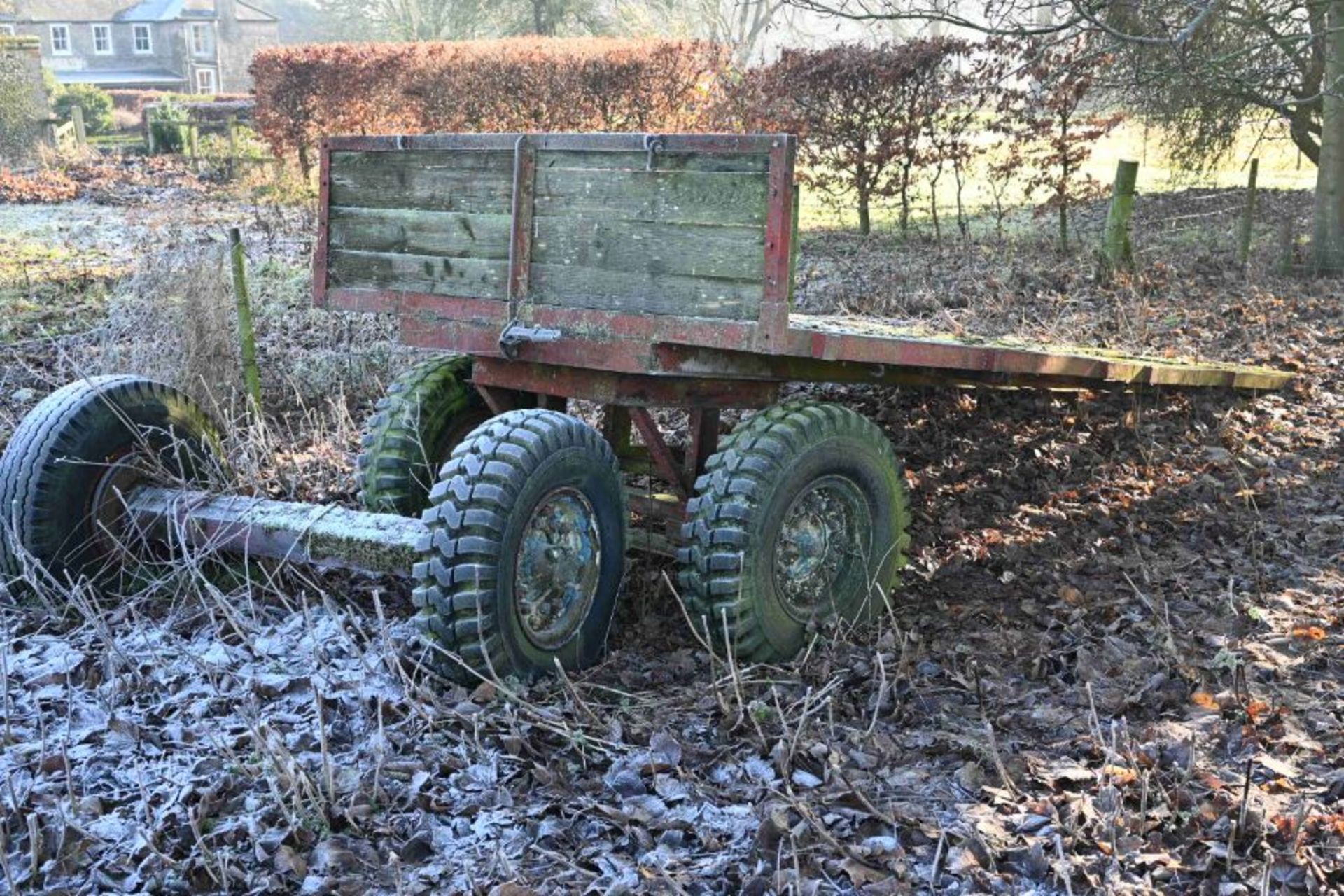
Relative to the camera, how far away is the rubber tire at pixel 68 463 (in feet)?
14.8

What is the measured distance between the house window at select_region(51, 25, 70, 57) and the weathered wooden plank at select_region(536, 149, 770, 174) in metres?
66.0

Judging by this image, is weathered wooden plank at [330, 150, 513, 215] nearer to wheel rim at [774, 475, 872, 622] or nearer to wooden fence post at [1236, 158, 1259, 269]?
wheel rim at [774, 475, 872, 622]

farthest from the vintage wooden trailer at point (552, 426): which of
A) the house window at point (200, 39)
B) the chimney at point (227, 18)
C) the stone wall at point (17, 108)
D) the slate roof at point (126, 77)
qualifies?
the chimney at point (227, 18)

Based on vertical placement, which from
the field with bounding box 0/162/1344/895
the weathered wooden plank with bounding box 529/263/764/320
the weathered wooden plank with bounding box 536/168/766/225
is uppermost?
the weathered wooden plank with bounding box 536/168/766/225

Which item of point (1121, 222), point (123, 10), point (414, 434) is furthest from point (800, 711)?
point (123, 10)

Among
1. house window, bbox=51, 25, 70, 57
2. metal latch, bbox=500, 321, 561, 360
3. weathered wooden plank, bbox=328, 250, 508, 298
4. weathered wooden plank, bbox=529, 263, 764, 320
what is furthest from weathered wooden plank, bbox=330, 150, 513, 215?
house window, bbox=51, 25, 70, 57

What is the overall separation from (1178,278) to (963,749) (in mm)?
9228

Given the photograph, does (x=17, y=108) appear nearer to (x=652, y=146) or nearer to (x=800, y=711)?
(x=652, y=146)

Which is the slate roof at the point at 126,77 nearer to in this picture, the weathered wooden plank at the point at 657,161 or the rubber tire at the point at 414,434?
the rubber tire at the point at 414,434

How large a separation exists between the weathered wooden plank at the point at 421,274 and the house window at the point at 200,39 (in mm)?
61783

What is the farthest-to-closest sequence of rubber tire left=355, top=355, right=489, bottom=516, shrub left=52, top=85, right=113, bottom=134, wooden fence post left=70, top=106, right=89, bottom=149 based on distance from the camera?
1. shrub left=52, top=85, right=113, bottom=134
2. wooden fence post left=70, top=106, right=89, bottom=149
3. rubber tire left=355, top=355, right=489, bottom=516

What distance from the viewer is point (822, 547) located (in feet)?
15.4

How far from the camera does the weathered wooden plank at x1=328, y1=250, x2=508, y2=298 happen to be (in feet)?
15.2

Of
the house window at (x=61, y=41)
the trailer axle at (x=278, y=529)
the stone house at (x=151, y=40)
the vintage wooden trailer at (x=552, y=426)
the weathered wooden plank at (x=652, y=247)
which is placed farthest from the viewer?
the house window at (x=61, y=41)
